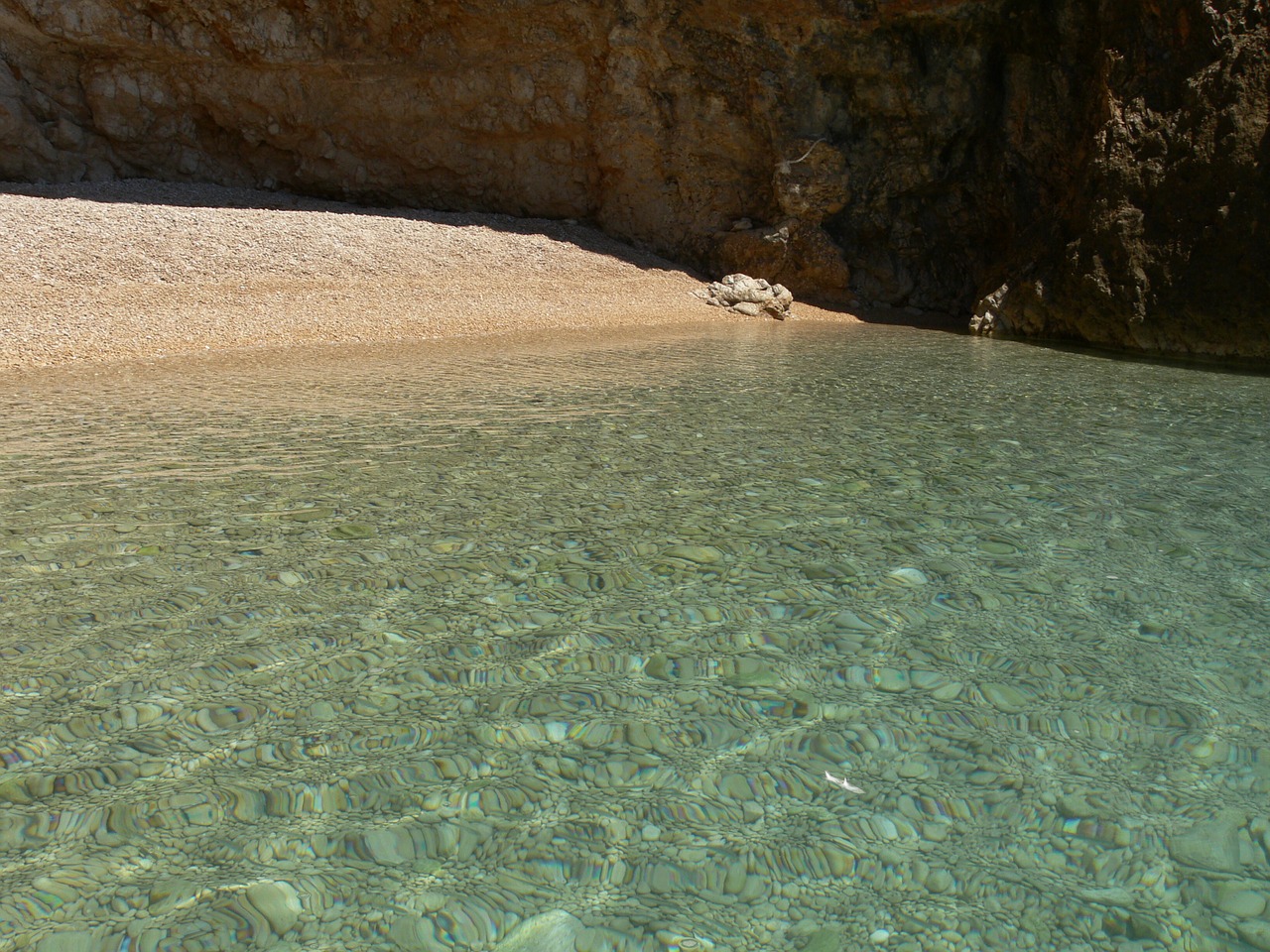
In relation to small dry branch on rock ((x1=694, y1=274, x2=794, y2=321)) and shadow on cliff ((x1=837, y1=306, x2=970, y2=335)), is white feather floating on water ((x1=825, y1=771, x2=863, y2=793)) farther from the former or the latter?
small dry branch on rock ((x1=694, y1=274, x2=794, y2=321))

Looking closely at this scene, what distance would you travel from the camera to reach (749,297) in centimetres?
1228

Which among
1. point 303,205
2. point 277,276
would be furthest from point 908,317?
point 303,205

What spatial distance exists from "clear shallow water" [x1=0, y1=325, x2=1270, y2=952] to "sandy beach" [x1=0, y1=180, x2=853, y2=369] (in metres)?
4.00

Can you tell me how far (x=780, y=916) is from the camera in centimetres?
171

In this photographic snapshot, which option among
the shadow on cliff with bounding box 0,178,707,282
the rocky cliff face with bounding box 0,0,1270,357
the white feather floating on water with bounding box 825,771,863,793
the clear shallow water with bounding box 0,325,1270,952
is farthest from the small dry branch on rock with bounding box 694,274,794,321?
the white feather floating on water with bounding box 825,771,863,793

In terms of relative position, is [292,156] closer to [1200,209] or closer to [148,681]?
[1200,209]

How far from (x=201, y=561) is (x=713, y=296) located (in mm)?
9740

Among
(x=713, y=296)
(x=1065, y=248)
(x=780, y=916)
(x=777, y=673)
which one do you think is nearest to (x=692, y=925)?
(x=780, y=916)

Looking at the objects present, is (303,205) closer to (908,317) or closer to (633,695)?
(908,317)

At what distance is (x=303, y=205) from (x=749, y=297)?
6384 millimetres

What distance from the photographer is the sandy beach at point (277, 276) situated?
8.62 m

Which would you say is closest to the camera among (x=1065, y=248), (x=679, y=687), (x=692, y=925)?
(x=692, y=925)

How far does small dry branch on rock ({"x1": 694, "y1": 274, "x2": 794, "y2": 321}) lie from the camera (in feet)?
39.8

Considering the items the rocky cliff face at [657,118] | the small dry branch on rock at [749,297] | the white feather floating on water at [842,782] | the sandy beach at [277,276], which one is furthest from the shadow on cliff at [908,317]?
the white feather floating on water at [842,782]
